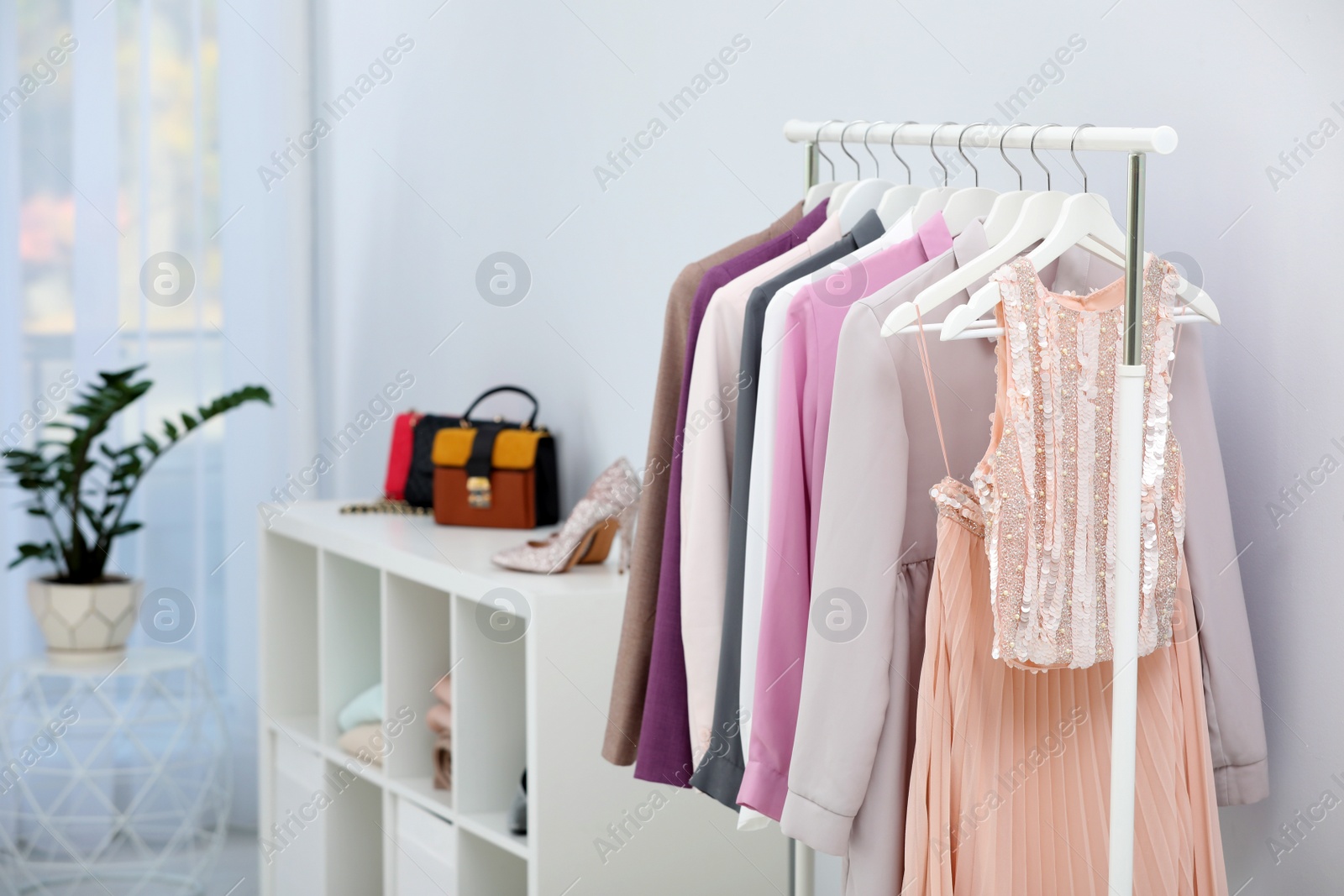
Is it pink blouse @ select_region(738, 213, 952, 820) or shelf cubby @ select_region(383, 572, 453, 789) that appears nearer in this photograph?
pink blouse @ select_region(738, 213, 952, 820)

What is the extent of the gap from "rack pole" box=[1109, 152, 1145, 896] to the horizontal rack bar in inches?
0.9

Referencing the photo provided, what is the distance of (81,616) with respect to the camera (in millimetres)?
3021

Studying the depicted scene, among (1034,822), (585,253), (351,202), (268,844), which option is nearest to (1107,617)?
(1034,822)

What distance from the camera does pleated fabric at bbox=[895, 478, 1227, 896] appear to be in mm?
1257

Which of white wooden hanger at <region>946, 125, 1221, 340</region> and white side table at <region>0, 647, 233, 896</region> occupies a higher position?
white wooden hanger at <region>946, 125, 1221, 340</region>

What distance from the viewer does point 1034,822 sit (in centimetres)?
132

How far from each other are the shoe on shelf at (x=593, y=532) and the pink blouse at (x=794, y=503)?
0.88 metres

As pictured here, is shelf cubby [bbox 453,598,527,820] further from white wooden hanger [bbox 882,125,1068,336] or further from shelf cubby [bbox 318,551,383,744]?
white wooden hanger [bbox 882,125,1068,336]

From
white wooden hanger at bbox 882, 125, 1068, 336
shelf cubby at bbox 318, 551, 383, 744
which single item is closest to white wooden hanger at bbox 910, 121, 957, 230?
white wooden hanger at bbox 882, 125, 1068, 336

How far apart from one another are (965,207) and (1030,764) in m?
0.60

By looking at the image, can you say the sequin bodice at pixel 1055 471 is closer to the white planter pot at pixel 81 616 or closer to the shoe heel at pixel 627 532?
the shoe heel at pixel 627 532

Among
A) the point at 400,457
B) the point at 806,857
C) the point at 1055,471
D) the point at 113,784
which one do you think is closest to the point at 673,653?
the point at 806,857

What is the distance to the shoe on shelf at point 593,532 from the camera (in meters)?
2.22

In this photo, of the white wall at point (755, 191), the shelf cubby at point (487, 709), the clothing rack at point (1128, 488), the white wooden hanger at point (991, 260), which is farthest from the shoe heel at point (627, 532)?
the clothing rack at point (1128, 488)
